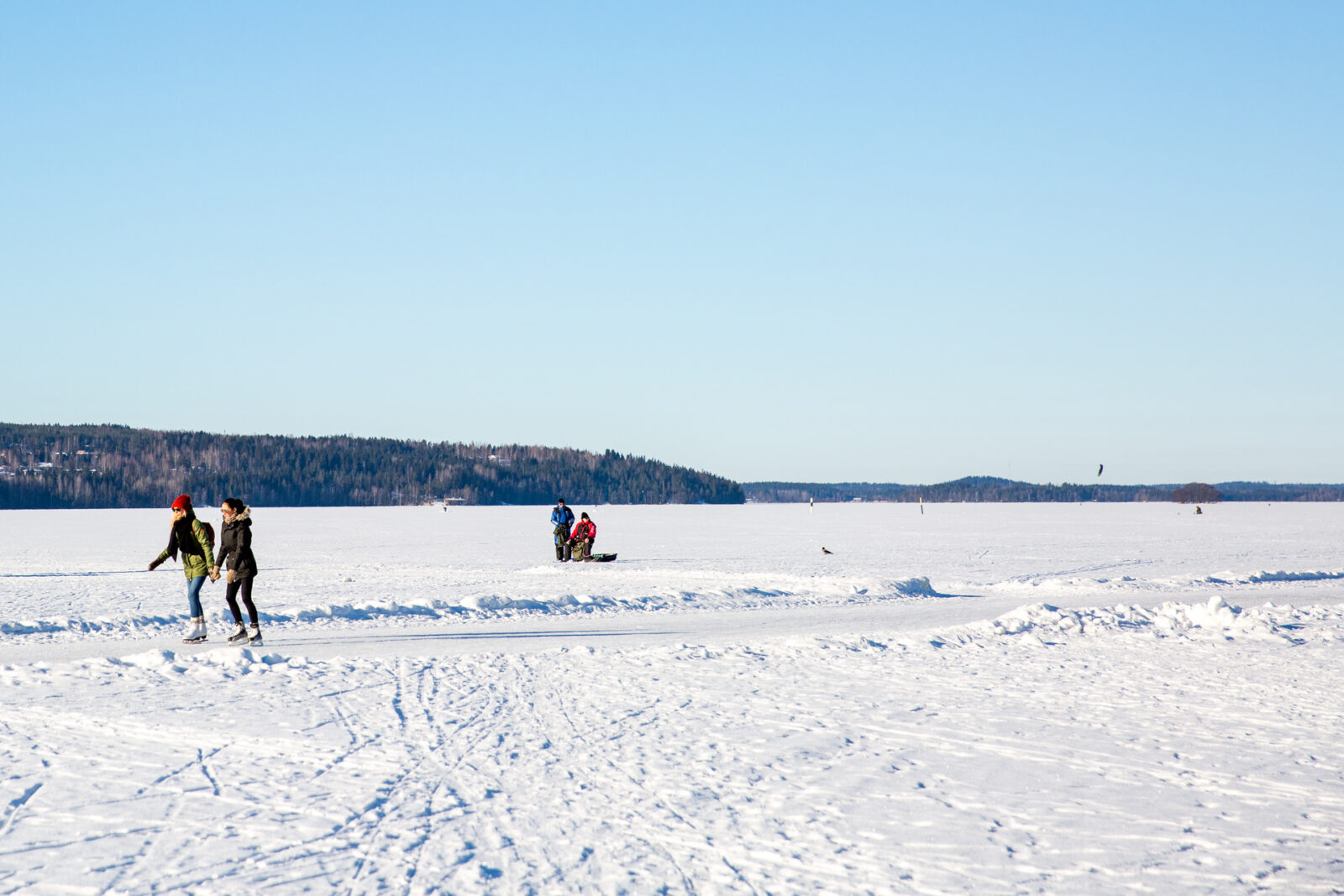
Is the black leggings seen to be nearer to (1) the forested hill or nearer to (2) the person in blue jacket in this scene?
(2) the person in blue jacket

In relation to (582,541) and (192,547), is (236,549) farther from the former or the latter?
(582,541)

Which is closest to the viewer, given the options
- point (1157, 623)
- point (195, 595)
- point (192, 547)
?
point (192, 547)

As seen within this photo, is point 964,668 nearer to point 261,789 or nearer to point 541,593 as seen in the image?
point 261,789

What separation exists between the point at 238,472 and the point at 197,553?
174217 mm

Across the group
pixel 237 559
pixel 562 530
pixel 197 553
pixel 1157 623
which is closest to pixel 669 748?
pixel 237 559

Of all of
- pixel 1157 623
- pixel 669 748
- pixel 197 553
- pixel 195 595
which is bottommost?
pixel 669 748

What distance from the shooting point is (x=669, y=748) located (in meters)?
7.55

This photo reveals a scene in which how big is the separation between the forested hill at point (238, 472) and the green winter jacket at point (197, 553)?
151697 millimetres

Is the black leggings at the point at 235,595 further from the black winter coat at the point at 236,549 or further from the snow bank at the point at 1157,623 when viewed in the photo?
the snow bank at the point at 1157,623

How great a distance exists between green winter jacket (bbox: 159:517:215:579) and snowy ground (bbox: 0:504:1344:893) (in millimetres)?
936

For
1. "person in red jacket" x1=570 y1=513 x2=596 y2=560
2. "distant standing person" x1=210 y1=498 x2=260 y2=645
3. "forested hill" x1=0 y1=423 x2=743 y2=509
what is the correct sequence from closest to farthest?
"distant standing person" x1=210 y1=498 x2=260 y2=645
"person in red jacket" x1=570 y1=513 x2=596 y2=560
"forested hill" x1=0 y1=423 x2=743 y2=509

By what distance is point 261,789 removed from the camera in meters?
6.41

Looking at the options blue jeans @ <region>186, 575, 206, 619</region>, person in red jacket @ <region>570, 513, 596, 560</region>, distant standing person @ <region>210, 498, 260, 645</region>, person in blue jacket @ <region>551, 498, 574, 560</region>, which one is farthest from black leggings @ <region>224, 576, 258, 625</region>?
person in red jacket @ <region>570, 513, 596, 560</region>

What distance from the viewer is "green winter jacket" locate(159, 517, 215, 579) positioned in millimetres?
12086
